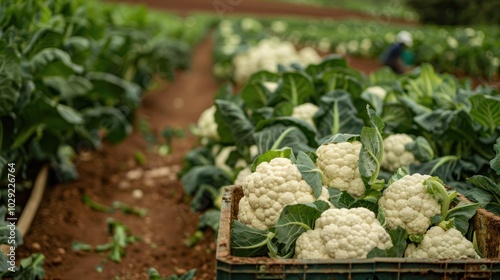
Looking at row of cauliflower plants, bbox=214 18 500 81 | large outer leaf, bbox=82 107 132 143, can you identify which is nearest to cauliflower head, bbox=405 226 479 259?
large outer leaf, bbox=82 107 132 143

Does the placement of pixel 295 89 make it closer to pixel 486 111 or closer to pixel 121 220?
pixel 486 111

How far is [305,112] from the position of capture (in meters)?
4.50

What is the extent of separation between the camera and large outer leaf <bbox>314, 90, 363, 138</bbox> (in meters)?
4.17

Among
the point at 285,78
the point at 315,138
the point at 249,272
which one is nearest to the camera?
the point at 249,272

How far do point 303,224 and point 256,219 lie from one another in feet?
0.94

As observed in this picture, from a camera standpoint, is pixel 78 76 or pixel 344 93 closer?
pixel 344 93

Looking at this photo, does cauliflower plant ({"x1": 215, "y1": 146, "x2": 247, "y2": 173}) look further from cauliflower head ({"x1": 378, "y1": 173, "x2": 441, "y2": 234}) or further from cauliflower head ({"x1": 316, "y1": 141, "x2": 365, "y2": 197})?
cauliflower head ({"x1": 378, "y1": 173, "x2": 441, "y2": 234})

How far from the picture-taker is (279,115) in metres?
4.40

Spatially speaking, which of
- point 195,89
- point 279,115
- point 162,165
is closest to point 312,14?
point 195,89

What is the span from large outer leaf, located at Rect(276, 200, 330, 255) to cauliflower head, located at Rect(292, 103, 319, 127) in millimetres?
1627

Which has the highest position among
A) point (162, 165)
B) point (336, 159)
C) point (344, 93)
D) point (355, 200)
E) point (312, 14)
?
point (312, 14)

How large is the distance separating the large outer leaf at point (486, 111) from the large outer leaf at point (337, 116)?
0.80 m

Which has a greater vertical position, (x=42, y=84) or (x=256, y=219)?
(x=42, y=84)

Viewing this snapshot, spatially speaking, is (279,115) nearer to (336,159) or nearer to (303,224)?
(336,159)
